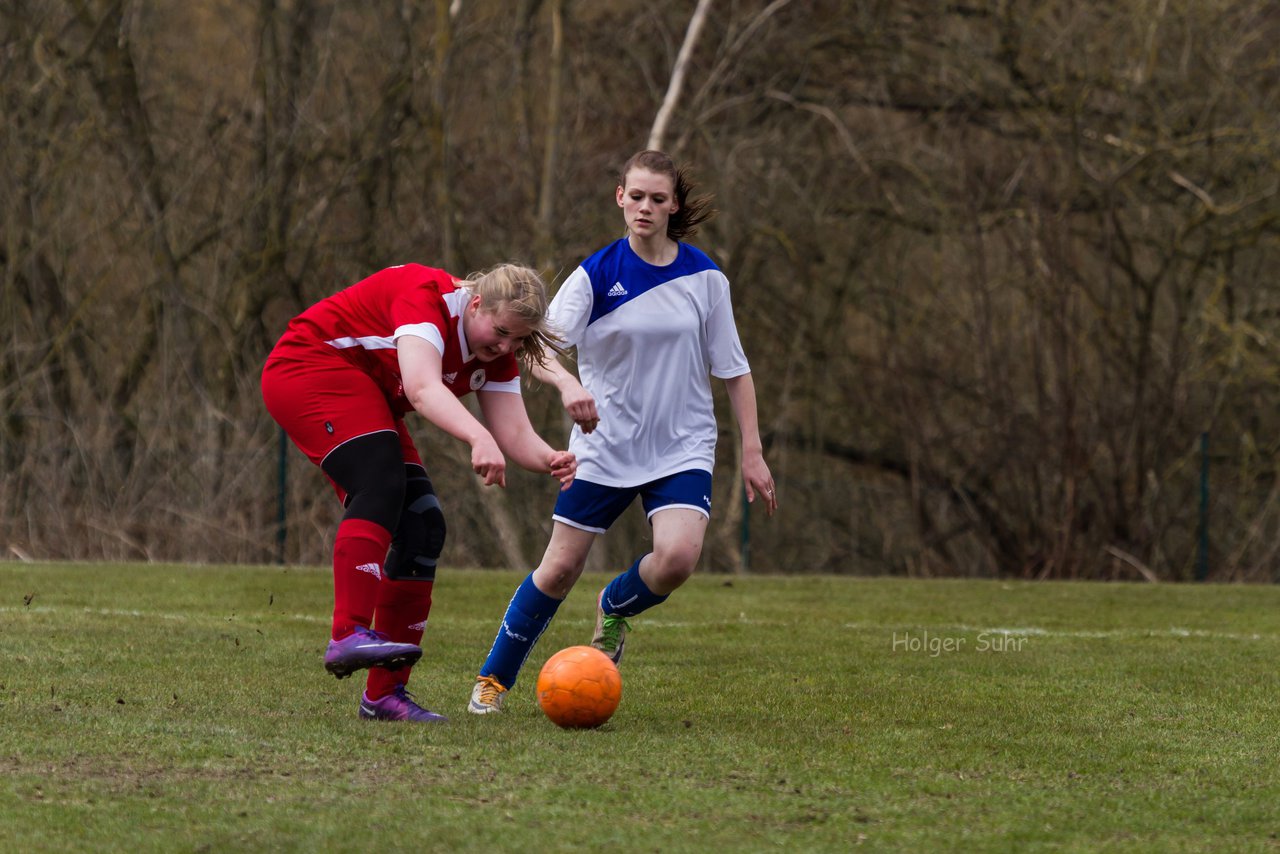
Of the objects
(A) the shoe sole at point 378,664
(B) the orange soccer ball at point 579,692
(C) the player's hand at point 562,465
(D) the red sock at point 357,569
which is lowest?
(B) the orange soccer ball at point 579,692

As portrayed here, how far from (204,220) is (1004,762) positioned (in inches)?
561

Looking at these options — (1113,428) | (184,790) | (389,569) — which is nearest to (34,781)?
(184,790)

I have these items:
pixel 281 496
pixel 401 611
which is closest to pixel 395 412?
pixel 401 611

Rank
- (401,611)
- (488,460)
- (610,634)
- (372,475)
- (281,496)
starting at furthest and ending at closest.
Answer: (281,496) < (610,634) < (401,611) < (372,475) < (488,460)

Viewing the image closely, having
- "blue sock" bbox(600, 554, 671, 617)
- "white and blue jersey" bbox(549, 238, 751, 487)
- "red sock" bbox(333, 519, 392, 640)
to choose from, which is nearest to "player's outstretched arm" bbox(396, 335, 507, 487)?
"red sock" bbox(333, 519, 392, 640)

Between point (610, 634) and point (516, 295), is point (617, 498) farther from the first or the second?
point (516, 295)

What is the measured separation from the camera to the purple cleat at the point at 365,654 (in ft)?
15.3

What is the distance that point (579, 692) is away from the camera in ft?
16.1

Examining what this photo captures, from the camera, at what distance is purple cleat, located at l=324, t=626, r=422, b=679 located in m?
4.68

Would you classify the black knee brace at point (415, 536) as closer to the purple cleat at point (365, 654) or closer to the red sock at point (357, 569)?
the red sock at point (357, 569)

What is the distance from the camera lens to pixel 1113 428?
15562 millimetres

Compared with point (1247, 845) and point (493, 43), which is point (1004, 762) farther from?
point (493, 43)

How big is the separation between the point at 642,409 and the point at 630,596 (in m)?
0.71

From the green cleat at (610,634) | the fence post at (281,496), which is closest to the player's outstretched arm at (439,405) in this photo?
the green cleat at (610,634)
